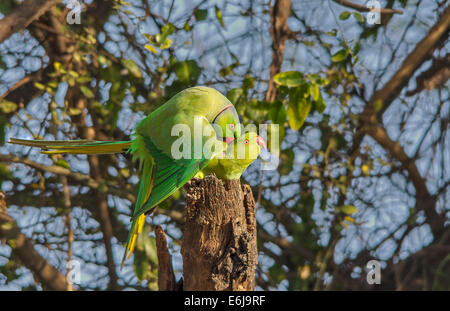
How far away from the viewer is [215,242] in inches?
35.6

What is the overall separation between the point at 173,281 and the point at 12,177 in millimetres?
1234

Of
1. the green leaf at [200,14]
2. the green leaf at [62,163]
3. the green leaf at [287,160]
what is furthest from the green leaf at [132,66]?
the green leaf at [287,160]

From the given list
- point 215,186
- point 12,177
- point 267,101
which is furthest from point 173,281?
point 12,177

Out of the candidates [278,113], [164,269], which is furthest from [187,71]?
[164,269]

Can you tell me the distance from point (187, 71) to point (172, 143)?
885 mm

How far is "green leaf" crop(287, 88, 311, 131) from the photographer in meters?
1.70

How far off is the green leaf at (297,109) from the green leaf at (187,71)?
412 millimetres

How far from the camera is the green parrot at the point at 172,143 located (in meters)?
0.97

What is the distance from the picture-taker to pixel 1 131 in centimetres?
184

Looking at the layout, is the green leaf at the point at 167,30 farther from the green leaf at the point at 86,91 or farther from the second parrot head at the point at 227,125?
the second parrot head at the point at 227,125

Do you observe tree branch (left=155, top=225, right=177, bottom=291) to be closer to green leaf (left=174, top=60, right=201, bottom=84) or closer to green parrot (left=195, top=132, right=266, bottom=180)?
green parrot (left=195, top=132, right=266, bottom=180)

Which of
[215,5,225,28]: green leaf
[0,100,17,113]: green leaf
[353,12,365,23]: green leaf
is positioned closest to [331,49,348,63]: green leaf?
[353,12,365,23]: green leaf
